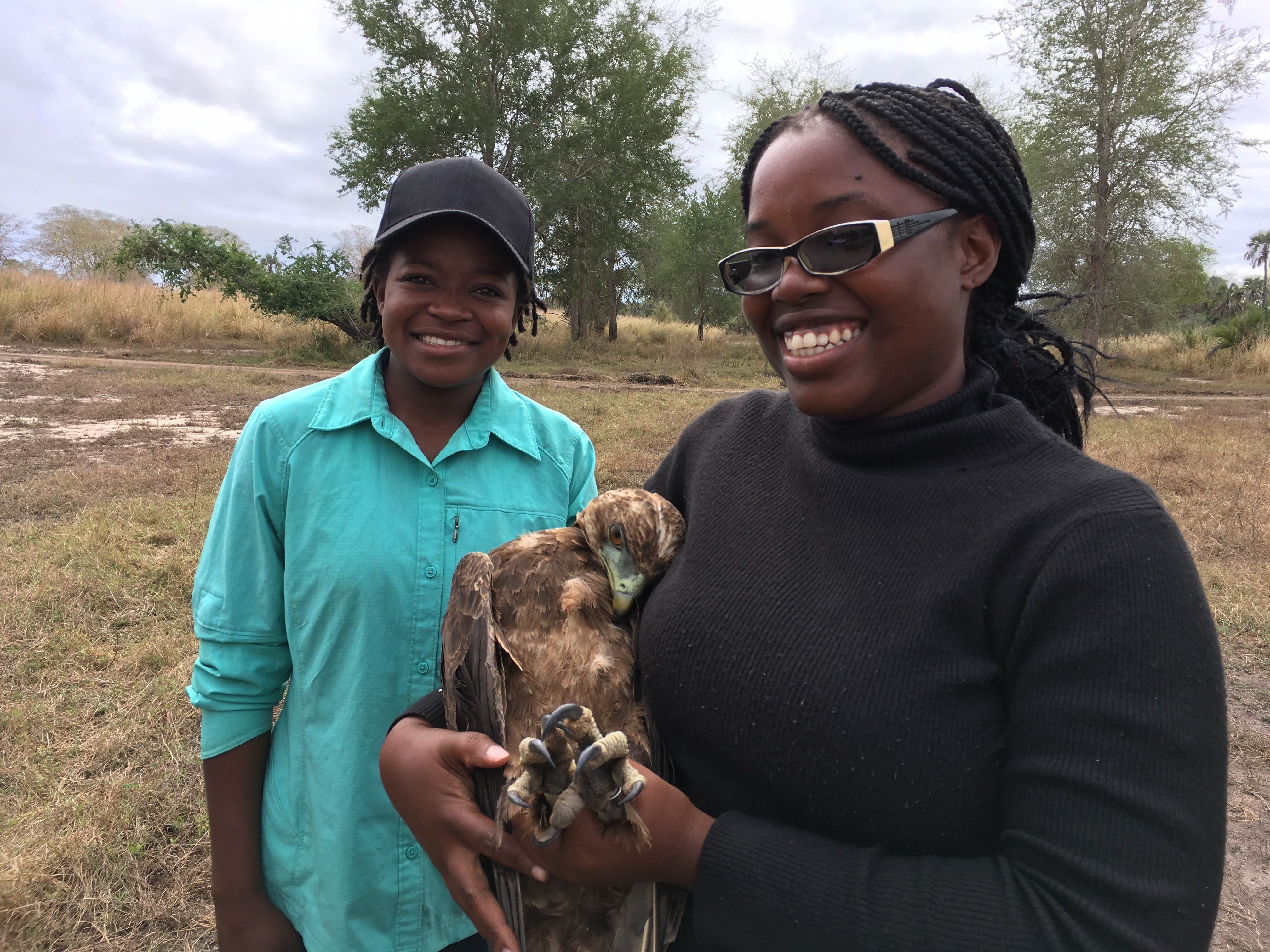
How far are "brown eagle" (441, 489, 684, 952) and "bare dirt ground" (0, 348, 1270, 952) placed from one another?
2063mm

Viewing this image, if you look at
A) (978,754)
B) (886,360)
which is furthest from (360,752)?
(886,360)

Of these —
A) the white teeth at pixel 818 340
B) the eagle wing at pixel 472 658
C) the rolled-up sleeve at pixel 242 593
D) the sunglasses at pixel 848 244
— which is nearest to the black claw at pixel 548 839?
the eagle wing at pixel 472 658

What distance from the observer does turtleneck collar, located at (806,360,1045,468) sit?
4.59 feet

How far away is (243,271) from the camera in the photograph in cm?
2127

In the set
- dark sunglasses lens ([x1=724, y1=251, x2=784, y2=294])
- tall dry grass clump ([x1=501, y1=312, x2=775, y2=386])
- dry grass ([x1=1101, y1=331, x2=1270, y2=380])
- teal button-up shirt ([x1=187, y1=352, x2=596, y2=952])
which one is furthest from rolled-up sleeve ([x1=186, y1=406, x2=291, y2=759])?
dry grass ([x1=1101, y1=331, x2=1270, y2=380])

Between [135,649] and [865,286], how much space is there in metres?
5.12

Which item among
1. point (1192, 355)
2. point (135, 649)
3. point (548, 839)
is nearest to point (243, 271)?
point (135, 649)

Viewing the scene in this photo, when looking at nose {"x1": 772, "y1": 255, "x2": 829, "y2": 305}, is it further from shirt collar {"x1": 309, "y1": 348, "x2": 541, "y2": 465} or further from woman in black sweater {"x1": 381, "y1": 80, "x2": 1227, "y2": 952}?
shirt collar {"x1": 309, "y1": 348, "x2": 541, "y2": 465}

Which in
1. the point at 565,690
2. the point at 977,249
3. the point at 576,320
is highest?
the point at 576,320

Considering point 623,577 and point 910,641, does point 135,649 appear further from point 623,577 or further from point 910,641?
point 910,641

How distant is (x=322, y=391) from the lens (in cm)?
201

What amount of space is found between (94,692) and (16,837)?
1.20 m

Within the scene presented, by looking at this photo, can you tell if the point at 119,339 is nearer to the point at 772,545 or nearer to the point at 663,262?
the point at 663,262

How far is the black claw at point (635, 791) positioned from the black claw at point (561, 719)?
0.21 meters
